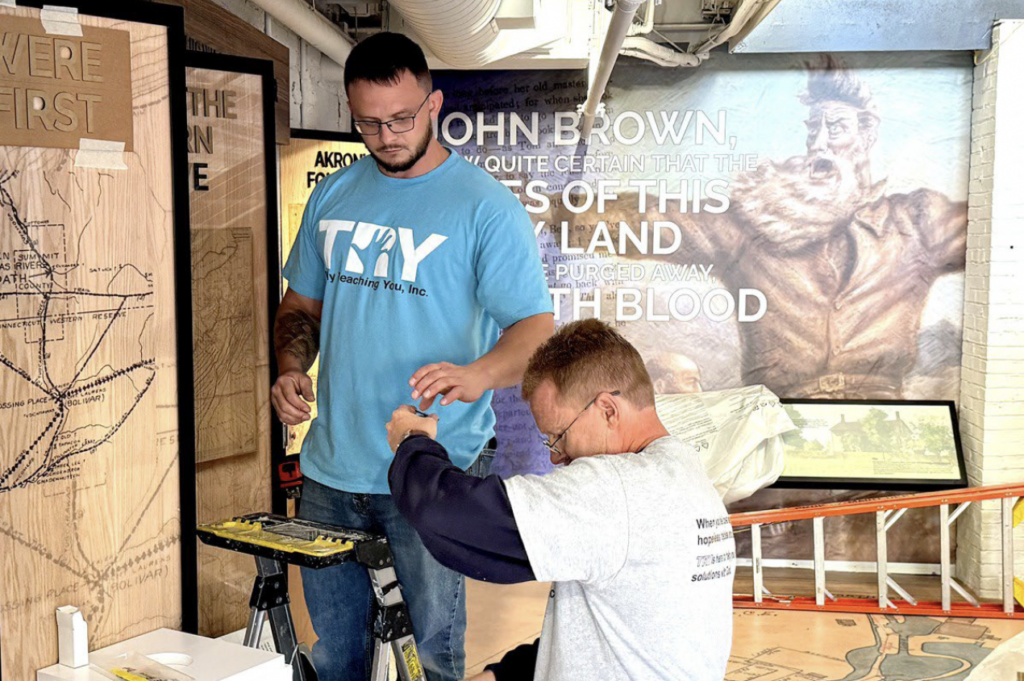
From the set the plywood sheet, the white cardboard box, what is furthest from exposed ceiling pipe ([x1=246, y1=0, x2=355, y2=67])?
the white cardboard box

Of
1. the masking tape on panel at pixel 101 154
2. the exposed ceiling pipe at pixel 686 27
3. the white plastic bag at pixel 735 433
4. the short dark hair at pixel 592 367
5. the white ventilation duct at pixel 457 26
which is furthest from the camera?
the exposed ceiling pipe at pixel 686 27

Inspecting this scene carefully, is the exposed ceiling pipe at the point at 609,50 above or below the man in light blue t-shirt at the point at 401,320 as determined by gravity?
above

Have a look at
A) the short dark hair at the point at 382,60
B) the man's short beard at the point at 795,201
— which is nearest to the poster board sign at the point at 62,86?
the short dark hair at the point at 382,60

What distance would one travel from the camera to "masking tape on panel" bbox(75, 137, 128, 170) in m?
1.66

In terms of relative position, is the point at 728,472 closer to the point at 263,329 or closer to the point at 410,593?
the point at 263,329

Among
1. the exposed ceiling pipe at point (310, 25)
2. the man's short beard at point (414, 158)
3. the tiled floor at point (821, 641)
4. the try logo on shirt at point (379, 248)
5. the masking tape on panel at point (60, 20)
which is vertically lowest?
the tiled floor at point (821, 641)

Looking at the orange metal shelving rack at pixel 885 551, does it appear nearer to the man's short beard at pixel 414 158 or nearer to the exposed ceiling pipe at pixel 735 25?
the exposed ceiling pipe at pixel 735 25

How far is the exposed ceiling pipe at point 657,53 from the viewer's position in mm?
5102

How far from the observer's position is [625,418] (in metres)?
1.53

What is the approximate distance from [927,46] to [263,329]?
11.9 feet

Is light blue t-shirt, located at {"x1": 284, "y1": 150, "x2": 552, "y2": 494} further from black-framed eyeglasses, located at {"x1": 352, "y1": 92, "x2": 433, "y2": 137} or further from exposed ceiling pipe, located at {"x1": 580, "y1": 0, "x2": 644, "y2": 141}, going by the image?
exposed ceiling pipe, located at {"x1": 580, "y1": 0, "x2": 644, "y2": 141}

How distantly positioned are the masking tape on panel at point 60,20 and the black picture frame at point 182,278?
11 centimetres

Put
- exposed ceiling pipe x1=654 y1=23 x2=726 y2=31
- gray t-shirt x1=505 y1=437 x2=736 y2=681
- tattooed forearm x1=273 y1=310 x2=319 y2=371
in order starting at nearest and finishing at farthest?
gray t-shirt x1=505 y1=437 x2=736 y2=681, tattooed forearm x1=273 y1=310 x2=319 y2=371, exposed ceiling pipe x1=654 y1=23 x2=726 y2=31

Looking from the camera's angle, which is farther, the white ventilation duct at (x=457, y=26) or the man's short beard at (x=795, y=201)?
the man's short beard at (x=795, y=201)
